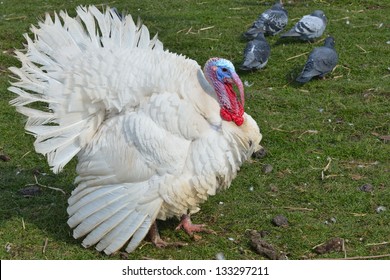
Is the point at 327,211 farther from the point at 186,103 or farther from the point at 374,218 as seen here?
the point at 186,103

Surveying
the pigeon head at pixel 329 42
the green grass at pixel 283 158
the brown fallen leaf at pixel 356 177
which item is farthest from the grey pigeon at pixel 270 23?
the brown fallen leaf at pixel 356 177

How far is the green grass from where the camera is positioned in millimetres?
5828

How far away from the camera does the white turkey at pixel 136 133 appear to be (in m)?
5.29

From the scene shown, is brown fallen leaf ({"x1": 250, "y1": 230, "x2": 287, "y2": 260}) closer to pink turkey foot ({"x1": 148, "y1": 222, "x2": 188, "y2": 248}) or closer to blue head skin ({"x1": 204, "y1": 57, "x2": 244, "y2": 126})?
pink turkey foot ({"x1": 148, "y1": 222, "x2": 188, "y2": 248})

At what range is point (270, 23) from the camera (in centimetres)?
1006

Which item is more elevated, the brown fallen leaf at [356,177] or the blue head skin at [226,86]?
the blue head skin at [226,86]

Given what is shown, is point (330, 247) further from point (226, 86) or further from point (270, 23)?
point (270, 23)

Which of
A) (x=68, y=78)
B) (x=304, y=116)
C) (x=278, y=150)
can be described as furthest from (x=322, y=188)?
(x=68, y=78)

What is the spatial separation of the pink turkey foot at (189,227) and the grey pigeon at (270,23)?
4.51 meters

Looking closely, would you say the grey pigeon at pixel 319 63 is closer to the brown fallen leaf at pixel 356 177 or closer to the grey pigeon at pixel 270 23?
the grey pigeon at pixel 270 23

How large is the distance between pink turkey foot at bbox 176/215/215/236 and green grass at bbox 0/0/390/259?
0.07 meters

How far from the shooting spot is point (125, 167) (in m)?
5.32

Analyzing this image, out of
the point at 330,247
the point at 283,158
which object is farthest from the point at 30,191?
the point at 330,247

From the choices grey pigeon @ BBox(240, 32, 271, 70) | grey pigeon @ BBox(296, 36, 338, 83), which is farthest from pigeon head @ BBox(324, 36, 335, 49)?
grey pigeon @ BBox(240, 32, 271, 70)
